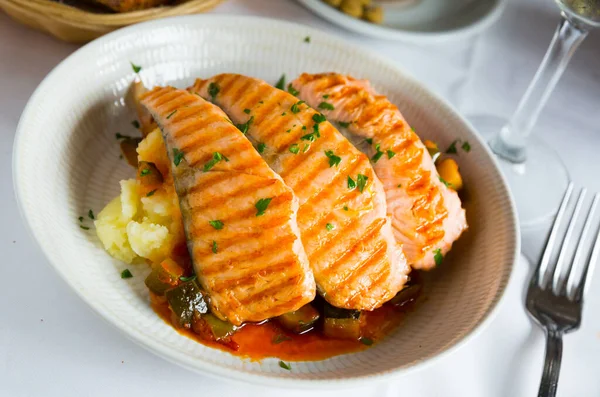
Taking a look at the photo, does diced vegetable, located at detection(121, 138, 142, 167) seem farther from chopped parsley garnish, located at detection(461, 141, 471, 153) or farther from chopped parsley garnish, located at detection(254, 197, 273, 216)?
chopped parsley garnish, located at detection(461, 141, 471, 153)

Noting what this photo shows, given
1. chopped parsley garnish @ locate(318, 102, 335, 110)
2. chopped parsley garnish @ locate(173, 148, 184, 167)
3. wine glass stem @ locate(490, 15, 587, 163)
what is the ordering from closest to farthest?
chopped parsley garnish @ locate(173, 148, 184, 167) → chopped parsley garnish @ locate(318, 102, 335, 110) → wine glass stem @ locate(490, 15, 587, 163)

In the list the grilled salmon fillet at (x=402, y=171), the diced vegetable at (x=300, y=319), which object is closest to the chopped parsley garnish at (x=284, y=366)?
the diced vegetable at (x=300, y=319)

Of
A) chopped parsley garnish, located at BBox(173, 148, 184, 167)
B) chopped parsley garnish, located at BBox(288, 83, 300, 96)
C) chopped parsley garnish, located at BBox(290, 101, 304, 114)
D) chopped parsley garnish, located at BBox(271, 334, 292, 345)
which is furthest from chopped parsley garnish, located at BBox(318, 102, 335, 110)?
chopped parsley garnish, located at BBox(271, 334, 292, 345)

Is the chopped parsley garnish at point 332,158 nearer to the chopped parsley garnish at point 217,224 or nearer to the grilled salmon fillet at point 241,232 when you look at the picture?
the grilled salmon fillet at point 241,232

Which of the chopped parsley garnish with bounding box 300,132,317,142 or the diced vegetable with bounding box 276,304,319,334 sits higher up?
the chopped parsley garnish with bounding box 300,132,317,142

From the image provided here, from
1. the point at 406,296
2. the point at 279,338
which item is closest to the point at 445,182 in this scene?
the point at 406,296

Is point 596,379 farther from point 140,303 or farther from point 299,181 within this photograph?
point 140,303

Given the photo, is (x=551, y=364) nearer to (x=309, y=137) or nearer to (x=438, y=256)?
(x=438, y=256)

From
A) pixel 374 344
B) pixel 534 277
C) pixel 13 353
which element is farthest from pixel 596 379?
pixel 13 353
